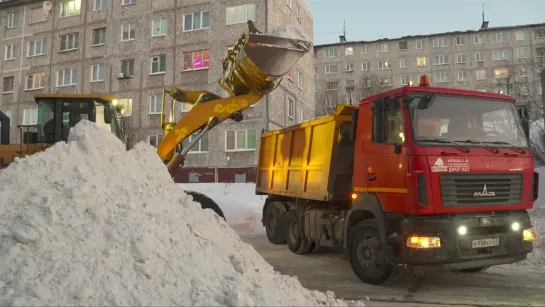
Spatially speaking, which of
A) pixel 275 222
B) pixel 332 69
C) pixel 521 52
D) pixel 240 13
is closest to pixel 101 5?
pixel 240 13

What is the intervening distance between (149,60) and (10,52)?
48.0 ft

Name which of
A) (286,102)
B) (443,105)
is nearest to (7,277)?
(443,105)

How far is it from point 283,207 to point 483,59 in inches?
2090

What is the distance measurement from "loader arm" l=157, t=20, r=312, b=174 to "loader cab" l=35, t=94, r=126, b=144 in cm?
134

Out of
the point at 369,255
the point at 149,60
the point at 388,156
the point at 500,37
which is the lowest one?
the point at 369,255

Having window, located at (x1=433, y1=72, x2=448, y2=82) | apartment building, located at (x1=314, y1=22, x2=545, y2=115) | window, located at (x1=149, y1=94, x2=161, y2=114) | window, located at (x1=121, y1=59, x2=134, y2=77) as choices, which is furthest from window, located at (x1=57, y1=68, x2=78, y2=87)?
window, located at (x1=433, y1=72, x2=448, y2=82)

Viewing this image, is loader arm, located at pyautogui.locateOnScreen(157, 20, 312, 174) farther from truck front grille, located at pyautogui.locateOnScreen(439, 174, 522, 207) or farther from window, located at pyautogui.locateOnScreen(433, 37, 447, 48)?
window, located at pyautogui.locateOnScreen(433, 37, 447, 48)

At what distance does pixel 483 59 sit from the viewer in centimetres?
5409

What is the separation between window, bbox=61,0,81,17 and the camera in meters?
31.7

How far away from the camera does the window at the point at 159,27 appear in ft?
93.3

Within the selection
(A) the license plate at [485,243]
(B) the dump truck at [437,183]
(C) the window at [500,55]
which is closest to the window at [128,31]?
(B) the dump truck at [437,183]

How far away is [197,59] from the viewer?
89.1ft

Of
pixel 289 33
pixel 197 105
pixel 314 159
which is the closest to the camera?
pixel 289 33

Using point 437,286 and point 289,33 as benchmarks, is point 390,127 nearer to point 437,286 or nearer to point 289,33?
point 437,286
